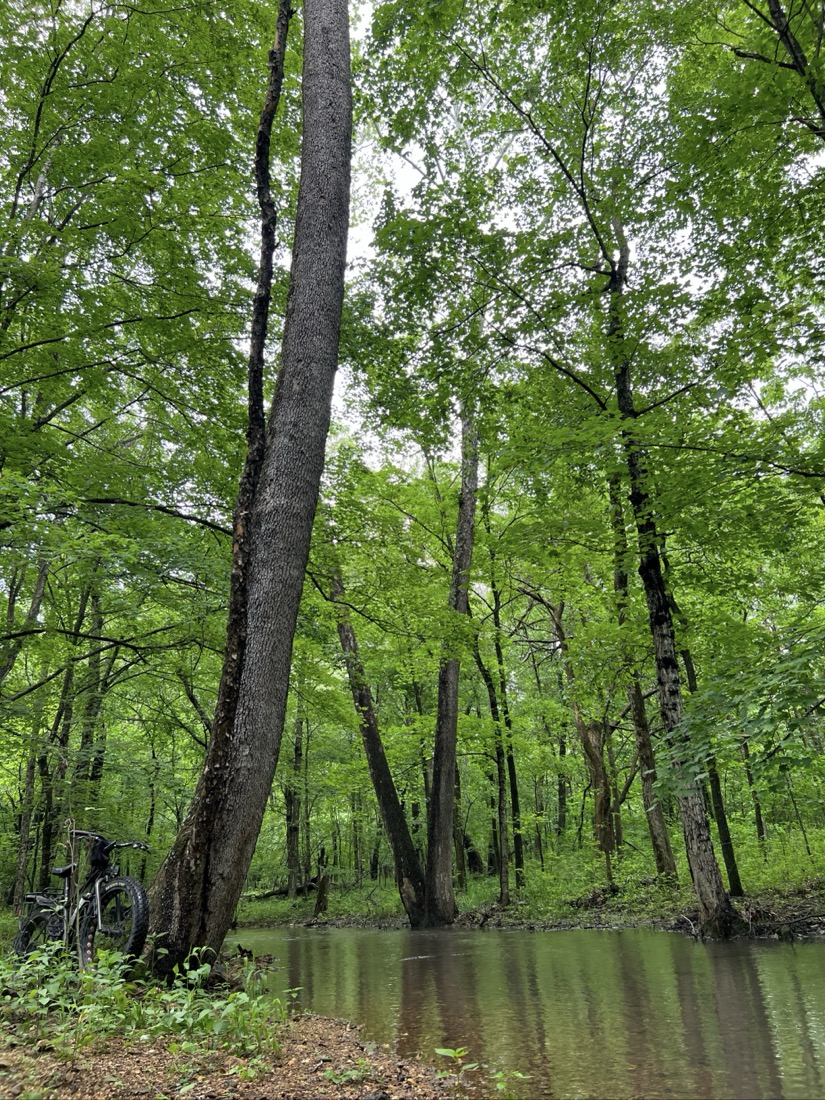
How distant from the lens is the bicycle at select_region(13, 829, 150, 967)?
4.47 meters

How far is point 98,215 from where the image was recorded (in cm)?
738

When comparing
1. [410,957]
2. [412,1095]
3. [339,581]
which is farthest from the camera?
[339,581]

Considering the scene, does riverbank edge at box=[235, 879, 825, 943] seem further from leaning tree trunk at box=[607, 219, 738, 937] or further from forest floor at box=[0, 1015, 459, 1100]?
forest floor at box=[0, 1015, 459, 1100]

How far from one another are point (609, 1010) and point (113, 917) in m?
3.72

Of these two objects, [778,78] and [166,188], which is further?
[166,188]

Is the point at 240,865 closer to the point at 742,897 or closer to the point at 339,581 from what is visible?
the point at 339,581

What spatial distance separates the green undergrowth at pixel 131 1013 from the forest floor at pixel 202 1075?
0.07 metres

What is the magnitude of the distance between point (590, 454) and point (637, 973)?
16.9ft

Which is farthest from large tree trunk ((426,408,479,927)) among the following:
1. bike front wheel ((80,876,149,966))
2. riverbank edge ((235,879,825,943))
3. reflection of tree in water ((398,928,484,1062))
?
bike front wheel ((80,876,149,966))

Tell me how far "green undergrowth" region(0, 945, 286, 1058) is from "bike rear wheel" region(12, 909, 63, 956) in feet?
6.20

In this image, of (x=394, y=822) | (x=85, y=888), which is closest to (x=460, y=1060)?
(x=85, y=888)

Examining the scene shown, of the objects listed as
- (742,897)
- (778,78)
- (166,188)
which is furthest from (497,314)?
(742,897)

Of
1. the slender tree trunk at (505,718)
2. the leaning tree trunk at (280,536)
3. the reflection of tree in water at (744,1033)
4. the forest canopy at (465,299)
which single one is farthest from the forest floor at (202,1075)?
the slender tree trunk at (505,718)

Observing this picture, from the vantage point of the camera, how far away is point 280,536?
15.2 feet
